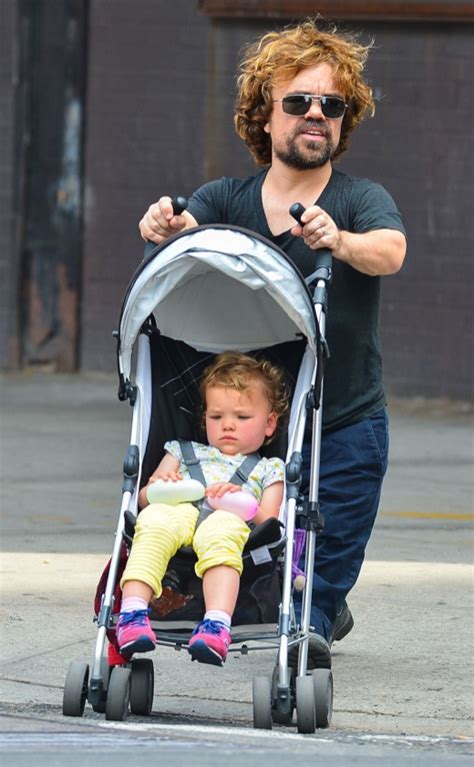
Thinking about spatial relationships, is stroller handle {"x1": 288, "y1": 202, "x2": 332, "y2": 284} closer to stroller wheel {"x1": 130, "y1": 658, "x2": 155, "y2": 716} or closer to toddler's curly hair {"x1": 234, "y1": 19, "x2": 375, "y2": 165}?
toddler's curly hair {"x1": 234, "y1": 19, "x2": 375, "y2": 165}

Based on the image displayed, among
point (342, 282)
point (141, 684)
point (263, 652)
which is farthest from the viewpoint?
point (263, 652)

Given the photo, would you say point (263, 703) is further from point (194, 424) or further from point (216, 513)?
point (194, 424)

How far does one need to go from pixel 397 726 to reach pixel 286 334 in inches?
49.4

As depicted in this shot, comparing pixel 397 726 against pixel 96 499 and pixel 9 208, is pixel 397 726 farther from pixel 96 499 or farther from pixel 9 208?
pixel 9 208

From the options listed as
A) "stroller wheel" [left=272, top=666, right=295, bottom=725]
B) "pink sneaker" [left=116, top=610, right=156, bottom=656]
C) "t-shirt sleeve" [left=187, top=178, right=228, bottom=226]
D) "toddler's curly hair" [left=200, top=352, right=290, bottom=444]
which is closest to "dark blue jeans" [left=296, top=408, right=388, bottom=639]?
"toddler's curly hair" [left=200, top=352, right=290, bottom=444]

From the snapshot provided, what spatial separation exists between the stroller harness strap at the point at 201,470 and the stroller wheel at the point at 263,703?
0.51 meters

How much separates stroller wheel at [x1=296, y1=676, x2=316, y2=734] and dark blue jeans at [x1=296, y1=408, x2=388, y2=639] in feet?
2.37

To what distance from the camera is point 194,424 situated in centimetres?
552

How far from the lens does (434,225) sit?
1245cm

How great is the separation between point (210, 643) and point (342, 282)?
1.34 m

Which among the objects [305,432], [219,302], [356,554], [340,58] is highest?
[340,58]

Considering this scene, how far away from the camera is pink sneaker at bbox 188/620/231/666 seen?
4812mm

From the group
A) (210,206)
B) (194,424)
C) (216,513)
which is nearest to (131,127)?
(210,206)

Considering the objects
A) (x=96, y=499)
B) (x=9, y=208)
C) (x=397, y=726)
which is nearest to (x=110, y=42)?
(x=9, y=208)
